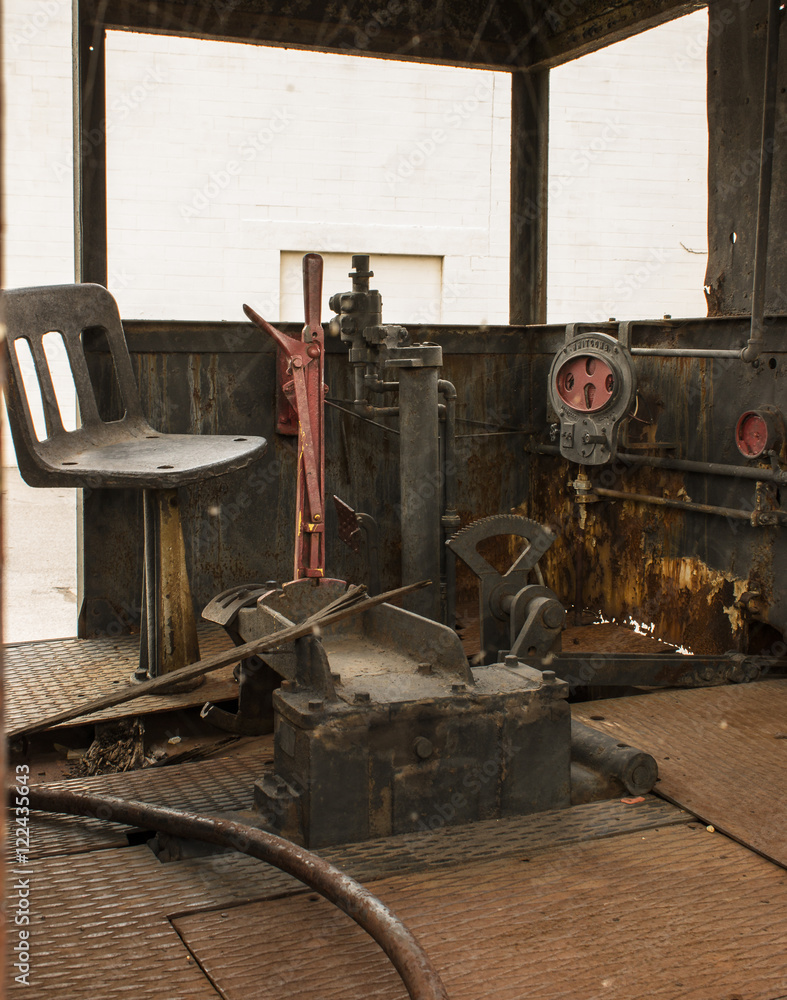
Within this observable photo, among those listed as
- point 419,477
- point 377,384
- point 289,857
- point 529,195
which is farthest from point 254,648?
point 529,195

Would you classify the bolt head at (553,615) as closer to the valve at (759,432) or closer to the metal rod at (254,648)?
the metal rod at (254,648)

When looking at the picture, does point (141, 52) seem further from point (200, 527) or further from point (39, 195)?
point (200, 527)

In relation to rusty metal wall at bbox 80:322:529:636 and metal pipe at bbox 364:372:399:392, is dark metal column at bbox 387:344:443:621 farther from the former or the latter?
rusty metal wall at bbox 80:322:529:636

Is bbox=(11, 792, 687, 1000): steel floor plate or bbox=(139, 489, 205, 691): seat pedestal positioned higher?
bbox=(139, 489, 205, 691): seat pedestal

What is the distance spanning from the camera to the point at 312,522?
3.06 m

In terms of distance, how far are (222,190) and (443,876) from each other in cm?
873

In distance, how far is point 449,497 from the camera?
148 inches

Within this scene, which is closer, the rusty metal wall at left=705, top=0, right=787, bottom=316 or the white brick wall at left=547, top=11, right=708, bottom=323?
the rusty metal wall at left=705, top=0, right=787, bottom=316

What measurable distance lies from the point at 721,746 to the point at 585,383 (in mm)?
1502

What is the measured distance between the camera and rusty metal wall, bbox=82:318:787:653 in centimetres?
362

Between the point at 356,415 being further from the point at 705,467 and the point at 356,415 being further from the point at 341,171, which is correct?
the point at 341,171

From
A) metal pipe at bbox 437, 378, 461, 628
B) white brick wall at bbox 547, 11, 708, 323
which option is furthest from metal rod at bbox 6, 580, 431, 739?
white brick wall at bbox 547, 11, 708, 323

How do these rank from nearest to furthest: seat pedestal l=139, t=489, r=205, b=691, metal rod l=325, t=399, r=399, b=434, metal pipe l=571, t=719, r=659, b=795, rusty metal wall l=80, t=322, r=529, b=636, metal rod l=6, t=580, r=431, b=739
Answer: metal rod l=6, t=580, r=431, b=739 < metal pipe l=571, t=719, r=659, b=795 < seat pedestal l=139, t=489, r=205, b=691 < rusty metal wall l=80, t=322, r=529, b=636 < metal rod l=325, t=399, r=399, b=434

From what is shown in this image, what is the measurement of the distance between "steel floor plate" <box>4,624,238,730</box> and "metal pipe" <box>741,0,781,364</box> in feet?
6.77
